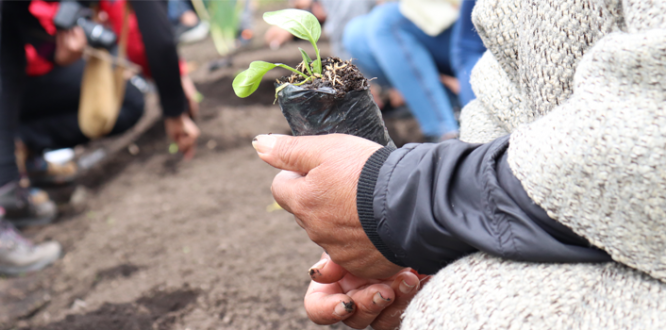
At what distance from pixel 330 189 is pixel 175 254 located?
137cm

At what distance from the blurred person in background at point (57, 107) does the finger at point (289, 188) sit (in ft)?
6.16

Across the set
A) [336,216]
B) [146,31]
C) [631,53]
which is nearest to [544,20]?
[631,53]

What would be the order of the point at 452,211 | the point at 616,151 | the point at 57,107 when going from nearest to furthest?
the point at 616,151 → the point at 452,211 → the point at 57,107

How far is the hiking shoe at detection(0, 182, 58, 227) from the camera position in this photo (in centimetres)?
229

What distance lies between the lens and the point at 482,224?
0.62 meters

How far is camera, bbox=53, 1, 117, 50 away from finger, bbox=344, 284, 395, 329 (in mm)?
2156

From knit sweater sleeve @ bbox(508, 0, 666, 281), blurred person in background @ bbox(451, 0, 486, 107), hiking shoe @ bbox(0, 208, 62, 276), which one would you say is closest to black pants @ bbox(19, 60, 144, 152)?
hiking shoe @ bbox(0, 208, 62, 276)

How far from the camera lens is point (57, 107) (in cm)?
275

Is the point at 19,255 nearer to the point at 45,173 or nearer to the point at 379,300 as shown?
the point at 45,173

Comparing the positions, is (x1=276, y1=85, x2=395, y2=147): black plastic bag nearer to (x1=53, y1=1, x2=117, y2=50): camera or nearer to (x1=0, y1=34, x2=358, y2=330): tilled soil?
(x1=0, y1=34, x2=358, y2=330): tilled soil

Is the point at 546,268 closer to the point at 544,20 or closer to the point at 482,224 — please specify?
the point at 482,224

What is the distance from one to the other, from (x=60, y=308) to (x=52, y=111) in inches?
59.6

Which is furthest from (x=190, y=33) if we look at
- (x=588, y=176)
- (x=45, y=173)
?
(x=588, y=176)

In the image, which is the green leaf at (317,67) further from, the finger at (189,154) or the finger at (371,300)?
the finger at (189,154)
